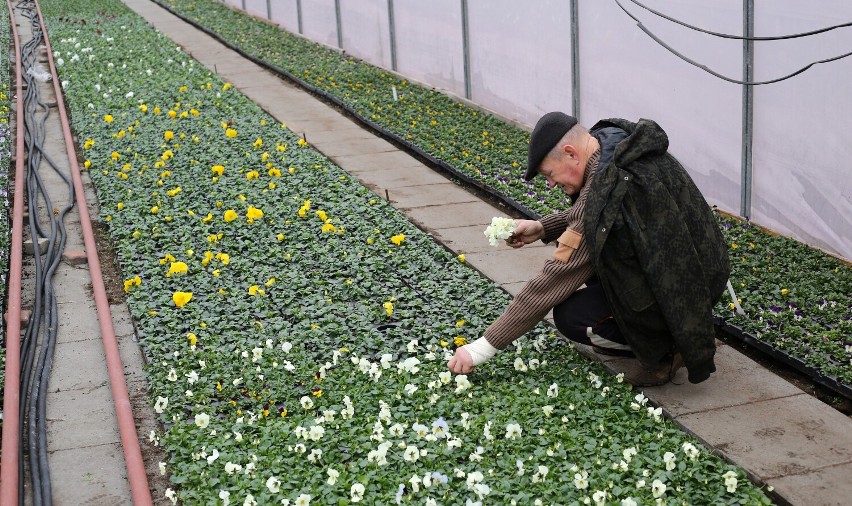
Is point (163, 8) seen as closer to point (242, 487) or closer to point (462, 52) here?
point (462, 52)

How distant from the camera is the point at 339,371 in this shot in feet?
16.8

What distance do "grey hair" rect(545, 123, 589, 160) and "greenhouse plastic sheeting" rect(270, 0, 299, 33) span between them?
15208 mm

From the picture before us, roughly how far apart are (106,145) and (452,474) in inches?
285

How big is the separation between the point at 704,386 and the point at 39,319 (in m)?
3.89

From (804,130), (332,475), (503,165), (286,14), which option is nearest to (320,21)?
(286,14)

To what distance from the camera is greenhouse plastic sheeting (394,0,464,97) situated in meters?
12.5

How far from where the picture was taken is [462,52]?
12.3m

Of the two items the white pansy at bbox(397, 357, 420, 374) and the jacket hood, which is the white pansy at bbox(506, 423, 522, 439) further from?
the jacket hood

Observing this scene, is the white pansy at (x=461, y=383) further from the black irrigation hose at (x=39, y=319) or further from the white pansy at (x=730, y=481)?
the black irrigation hose at (x=39, y=319)

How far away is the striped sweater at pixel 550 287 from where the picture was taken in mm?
4574

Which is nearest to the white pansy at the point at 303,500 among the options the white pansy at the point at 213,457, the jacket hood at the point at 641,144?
the white pansy at the point at 213,457

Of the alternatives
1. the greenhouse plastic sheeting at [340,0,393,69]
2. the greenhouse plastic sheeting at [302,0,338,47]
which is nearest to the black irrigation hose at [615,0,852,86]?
the greenhouse plastic sheeting at [340,0,393,69]

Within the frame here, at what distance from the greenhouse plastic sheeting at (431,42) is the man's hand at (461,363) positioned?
7.89 m

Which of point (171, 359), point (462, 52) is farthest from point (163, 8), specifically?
point (171, 359)
